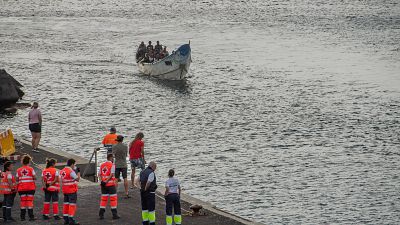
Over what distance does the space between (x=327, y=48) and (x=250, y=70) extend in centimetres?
1938

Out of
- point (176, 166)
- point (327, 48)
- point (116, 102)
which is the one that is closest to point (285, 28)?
point (327, 48)

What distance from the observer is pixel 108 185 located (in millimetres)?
25656

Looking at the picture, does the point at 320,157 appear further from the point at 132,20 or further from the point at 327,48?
the point at 132,20

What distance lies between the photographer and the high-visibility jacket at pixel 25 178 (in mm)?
25109

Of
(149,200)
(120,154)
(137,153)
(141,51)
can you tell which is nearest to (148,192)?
(149,200)

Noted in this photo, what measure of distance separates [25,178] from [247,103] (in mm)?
41296

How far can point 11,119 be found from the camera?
188 ft

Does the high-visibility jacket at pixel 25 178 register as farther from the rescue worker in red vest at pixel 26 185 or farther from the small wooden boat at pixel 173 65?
the small wooden boat at pixel 173 65

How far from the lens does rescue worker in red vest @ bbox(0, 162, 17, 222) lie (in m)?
25.0

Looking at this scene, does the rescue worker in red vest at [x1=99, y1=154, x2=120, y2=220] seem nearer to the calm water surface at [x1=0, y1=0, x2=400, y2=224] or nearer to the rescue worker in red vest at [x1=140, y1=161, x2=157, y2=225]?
the rescue worker in red vest at [x1=140, y1=161, x2=157, y2=225]

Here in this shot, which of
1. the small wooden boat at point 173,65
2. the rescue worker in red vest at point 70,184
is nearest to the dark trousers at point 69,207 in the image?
the rescue worker in red vest at point 70,184

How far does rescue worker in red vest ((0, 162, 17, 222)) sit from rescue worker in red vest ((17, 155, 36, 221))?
0.59 ft

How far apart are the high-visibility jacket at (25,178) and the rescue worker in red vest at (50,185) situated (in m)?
0.33

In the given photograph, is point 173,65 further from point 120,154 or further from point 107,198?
point 107,198
